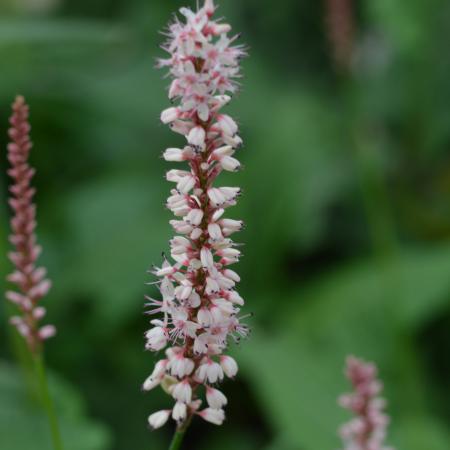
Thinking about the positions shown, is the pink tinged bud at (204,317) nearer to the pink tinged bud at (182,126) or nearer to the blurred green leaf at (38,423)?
the pink tinged bud at (182,126)

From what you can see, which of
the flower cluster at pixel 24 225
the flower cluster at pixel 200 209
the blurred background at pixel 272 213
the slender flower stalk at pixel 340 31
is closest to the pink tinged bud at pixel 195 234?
the flower cluster at pixel 200 209

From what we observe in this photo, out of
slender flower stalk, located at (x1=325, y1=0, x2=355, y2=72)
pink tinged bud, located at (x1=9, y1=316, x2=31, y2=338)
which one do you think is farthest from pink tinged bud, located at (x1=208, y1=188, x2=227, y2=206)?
slender flower stalk, located at (x1=325, y1=0, x2=355, y2=72)

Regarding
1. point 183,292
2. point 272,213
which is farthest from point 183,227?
point 272,213

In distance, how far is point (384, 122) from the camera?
802 cm

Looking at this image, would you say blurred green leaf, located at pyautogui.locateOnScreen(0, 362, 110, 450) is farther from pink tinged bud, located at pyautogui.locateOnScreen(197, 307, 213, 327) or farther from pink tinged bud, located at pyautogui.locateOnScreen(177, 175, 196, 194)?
pink tinged bud, located at pyautogui.locateOnScreen(177, 175, 196, 194)

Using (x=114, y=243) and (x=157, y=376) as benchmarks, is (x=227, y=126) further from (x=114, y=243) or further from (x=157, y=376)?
(x=114, y=243)

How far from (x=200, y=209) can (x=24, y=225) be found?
2.39 ft

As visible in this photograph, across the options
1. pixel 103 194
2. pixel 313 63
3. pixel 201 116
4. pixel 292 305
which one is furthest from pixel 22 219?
pixel 313 63

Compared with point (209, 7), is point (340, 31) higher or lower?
higher

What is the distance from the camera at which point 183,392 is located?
2061 millimetres

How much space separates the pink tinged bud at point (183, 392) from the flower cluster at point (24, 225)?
2.18ft

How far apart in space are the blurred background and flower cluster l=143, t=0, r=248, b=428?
1729 millimetres

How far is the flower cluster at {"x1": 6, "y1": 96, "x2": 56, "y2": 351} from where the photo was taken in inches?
90.4

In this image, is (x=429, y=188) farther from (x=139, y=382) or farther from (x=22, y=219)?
(x=22, y=219)
